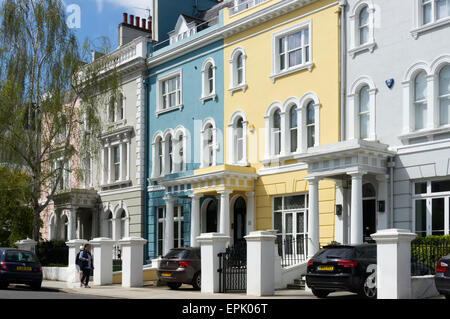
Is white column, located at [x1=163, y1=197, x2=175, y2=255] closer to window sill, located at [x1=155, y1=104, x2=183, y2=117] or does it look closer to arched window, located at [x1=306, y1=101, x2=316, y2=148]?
window sill, located at [x1=155, y1=104, x2=183, y2=117]

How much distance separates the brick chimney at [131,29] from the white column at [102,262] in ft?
58.6

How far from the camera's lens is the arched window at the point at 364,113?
24922 millimetres

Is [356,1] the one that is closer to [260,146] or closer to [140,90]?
[260,146]

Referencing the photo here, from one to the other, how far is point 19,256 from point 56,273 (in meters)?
6.28

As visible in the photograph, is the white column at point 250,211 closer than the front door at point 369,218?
No

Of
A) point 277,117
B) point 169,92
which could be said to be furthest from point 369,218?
point 169,92

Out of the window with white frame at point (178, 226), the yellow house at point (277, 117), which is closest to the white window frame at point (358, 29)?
the yellow house at point (277, 117)

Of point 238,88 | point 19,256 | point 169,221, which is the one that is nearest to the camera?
point 19,256

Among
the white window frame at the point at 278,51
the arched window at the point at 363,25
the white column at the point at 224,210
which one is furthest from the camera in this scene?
the white column at the point at 224,210

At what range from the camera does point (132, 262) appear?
24453 millimetres

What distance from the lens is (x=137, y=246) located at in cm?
2464

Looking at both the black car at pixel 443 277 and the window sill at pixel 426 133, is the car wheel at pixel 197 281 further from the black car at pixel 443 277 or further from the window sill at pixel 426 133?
the black car at pixel 443 277

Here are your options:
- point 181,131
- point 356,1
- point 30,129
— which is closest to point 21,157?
point 30,129

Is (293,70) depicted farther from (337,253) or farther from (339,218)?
(337,253)
